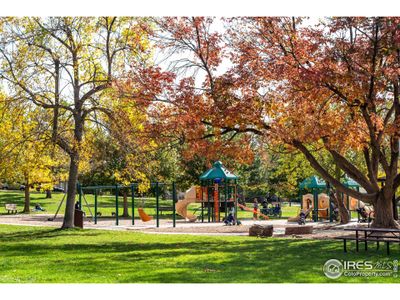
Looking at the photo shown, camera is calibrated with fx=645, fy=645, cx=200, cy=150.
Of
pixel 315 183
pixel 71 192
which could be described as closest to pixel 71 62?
pixel 71 192

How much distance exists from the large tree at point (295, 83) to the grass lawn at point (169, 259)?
11.3ft

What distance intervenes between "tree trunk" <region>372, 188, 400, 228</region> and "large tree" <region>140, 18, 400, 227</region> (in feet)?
0.11

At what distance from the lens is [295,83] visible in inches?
727

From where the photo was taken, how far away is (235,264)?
13906 millimetres

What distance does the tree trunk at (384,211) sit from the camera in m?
21.2

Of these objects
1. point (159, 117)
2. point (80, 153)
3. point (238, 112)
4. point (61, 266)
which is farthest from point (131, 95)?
point (61, 266)

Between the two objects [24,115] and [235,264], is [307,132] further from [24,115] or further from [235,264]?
[24,115]

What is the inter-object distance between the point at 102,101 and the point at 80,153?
87.4 inches

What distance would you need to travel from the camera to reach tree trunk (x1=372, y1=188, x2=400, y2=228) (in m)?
21.2

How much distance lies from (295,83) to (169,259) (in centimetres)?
660

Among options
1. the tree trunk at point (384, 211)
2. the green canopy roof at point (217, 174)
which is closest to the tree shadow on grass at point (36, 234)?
the tree trunk at point (384, 211)

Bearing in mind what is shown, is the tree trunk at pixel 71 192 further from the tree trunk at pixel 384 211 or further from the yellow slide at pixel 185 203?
the tree trunk at pixel 384 211

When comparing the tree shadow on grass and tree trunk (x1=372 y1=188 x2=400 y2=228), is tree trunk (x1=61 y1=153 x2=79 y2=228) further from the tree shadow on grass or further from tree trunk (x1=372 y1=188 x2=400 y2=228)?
tree trunk (x1=372 y1=188 x2=400 y2=228)

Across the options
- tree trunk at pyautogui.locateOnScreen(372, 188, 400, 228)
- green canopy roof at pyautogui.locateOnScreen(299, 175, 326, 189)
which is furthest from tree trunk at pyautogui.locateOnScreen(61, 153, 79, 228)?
green canopy roof at pyautogui.locateOnScreen(299, 175, 326, 189)
